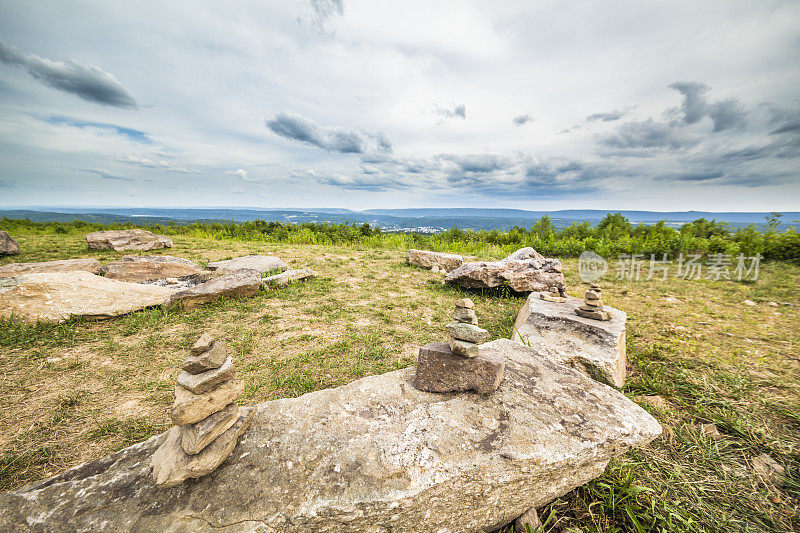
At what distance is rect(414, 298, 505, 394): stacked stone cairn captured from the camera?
2.55 metres

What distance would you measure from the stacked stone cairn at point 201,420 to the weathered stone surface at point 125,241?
1364 centimetres

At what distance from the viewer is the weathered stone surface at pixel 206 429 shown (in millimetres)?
Result: 1836

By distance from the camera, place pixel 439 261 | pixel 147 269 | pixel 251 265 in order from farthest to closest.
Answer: pixel 439 261 → pixel 251 265 → pixel 147 269

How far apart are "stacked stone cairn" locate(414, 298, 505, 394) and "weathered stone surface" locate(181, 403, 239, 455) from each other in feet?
5.21

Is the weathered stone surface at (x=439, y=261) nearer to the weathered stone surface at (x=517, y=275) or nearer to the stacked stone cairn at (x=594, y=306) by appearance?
the weathered stone surface at (x=517, y=275)

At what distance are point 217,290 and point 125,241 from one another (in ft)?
32.1

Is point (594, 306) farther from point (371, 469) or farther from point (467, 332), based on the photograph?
point (371, 469)

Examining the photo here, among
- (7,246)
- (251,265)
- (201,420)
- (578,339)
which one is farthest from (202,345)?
(7,246)

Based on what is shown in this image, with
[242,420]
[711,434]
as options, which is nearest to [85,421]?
[242,420]

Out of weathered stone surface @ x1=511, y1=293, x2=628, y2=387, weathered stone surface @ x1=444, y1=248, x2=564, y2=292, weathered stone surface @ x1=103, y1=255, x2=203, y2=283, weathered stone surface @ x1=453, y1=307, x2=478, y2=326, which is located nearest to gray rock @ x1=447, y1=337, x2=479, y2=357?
weathered stone surface @ x1=453, y1=307, x2=478, y2=326

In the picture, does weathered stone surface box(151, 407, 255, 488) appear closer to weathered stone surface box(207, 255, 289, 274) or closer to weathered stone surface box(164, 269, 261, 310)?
weathered stone surface box(164, 269, 261, 310)

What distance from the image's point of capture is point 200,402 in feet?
6.40

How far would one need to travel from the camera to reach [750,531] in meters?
1.92

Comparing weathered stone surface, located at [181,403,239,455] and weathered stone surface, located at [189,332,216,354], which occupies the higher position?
weathered stone surface, located at [189,332,216,354]
